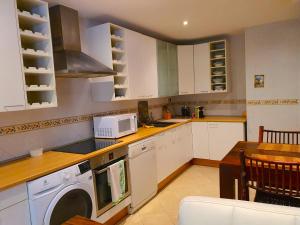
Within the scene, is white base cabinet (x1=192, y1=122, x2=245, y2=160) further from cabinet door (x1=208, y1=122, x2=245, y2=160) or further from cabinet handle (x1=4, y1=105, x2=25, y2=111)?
cabinet handle (x1=4, y1=105, x2=25, y2=111)

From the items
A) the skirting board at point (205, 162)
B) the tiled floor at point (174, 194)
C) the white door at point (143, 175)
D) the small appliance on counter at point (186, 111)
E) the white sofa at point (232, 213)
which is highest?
the small appliance on counter at point (186, 111)

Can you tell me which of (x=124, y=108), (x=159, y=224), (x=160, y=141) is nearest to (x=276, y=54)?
(x=160, y=141)

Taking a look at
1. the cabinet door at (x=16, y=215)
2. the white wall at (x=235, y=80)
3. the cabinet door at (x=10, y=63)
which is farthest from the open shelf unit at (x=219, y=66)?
the cabinet door at (x=16, y=215)

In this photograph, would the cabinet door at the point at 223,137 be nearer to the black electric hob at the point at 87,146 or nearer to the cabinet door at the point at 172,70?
the cabinet door at the point at 172,70

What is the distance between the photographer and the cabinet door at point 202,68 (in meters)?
4.20

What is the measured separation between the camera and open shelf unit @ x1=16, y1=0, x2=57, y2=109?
201 centimetres

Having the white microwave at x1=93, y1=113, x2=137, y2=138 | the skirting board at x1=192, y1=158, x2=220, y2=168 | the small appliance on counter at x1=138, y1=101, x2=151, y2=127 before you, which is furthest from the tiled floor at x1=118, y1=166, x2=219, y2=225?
the small appliance on counter at x1=138, y1=101, x2=151, y2=127

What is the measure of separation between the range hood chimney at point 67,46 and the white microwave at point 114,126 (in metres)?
0.58

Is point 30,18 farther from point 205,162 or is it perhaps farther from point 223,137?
point 205,162

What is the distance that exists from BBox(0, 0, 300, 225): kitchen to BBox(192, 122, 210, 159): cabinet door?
0.02 meters

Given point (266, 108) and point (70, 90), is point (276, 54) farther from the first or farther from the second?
point (70, 90)

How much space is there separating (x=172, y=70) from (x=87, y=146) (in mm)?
2302

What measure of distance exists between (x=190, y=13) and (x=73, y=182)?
231 cm

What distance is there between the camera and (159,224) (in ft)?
8.08
